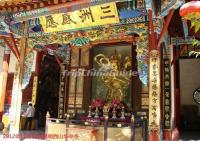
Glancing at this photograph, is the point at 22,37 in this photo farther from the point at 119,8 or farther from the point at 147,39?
the point at 147,39

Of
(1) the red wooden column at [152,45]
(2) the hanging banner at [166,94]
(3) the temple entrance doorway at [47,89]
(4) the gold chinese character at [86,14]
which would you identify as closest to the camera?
(1) the red wooden column at [152,45]

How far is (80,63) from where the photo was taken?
9.17 meters

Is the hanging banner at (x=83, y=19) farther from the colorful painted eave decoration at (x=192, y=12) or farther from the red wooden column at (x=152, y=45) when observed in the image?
the colorful painted eave decoration at (x=192, y=12)

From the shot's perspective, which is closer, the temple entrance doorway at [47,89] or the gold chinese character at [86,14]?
the gold chinese character at [86,14]

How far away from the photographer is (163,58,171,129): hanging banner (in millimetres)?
8016

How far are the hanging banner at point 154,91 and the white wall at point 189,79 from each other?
8314mm

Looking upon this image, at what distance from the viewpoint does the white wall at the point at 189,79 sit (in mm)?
13906

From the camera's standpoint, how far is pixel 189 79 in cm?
1416

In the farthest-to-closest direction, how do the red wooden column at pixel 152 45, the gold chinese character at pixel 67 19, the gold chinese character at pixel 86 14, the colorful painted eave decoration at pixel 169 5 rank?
1. the gold chinese character at pixel 67 19
2. the gold chinese character at pixel 86 14
3. the red wooden column at pixel 152 45
4. the colorful painted eave decoration at pixel 169 5

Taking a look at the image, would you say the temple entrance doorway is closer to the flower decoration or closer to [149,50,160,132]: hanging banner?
the flower decoration

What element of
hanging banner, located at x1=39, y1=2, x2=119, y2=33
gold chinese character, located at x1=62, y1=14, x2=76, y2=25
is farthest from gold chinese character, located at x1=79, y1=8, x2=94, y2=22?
gold chinese character, located at x1=62, y1=14, x2=76, y2=25

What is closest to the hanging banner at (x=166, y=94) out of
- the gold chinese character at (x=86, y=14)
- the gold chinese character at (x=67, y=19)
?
the gold chinese character at (x=86, y=14)

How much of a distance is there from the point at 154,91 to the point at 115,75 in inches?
111

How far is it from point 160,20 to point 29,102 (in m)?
5.94
